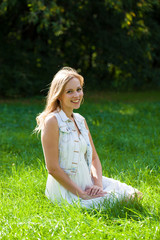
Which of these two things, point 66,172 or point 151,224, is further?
point 66,172

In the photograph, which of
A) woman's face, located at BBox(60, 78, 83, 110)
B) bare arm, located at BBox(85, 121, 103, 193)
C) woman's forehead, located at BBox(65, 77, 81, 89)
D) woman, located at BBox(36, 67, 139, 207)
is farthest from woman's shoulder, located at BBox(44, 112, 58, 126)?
bare arm, located at BBox(85, 121, 103, 193)

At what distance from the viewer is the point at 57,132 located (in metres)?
3.37

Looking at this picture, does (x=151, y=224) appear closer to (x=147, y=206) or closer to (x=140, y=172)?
(x=147, y=206)

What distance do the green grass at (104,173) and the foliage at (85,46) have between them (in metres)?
4.32

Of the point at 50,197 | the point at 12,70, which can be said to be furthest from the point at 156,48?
the point at 50,197

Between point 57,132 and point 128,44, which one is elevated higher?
point 128,44

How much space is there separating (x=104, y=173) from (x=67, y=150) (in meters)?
1.32

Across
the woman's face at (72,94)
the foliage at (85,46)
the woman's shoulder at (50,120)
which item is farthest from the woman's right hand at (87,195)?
the foliage at (85,46)

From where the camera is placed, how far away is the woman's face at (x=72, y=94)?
3422mm

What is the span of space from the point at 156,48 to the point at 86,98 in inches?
178

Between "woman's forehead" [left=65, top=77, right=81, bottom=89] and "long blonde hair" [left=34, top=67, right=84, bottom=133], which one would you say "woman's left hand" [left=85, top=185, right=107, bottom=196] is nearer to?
"long blonde hair" [left=34, top=67, right=84, bottom=133]

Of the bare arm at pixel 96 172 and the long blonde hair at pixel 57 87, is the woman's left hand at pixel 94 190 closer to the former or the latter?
the bare arm at pixel 96 172

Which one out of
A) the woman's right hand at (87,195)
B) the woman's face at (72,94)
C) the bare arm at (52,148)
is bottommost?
the woman's right hand at (87,195)

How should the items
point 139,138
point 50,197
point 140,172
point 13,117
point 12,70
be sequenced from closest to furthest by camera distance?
point 50,197 < point 140,172 < point 139,138 < point 13,117 < point 12,70
